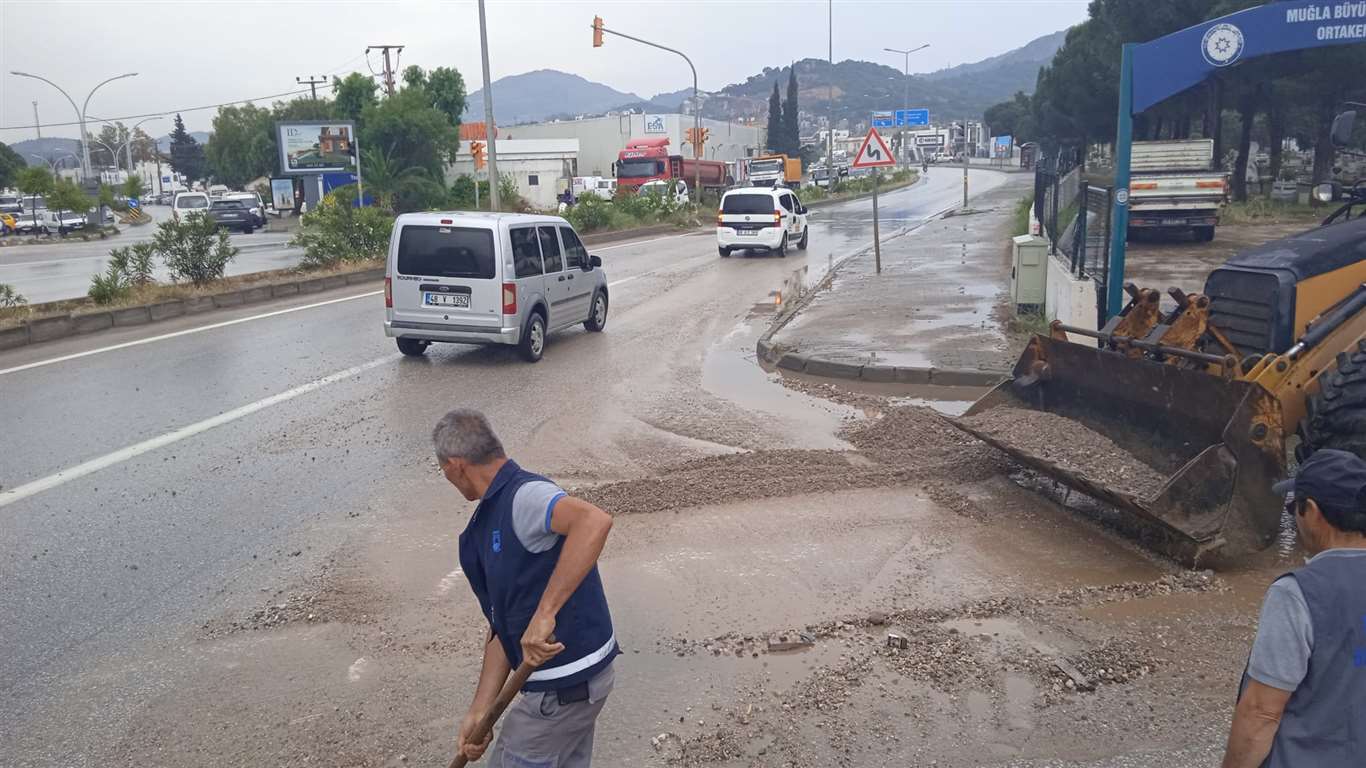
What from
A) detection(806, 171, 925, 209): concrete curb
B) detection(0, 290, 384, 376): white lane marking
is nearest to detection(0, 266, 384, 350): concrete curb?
detection(0, 290, 384, 376): white lane marking

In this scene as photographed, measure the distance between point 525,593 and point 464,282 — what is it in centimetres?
963

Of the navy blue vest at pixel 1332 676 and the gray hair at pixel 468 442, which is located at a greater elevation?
the gray hair at pixel 468 442

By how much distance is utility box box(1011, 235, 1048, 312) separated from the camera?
13781 millimetres

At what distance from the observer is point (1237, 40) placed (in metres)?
8.90

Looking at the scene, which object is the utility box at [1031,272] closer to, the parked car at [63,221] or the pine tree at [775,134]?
the parked car at [63,221]

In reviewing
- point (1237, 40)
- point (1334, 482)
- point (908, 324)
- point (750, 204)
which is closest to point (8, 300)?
point (908, 324)

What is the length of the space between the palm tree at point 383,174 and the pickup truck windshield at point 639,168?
10556 mm

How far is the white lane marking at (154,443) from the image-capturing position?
300 inches

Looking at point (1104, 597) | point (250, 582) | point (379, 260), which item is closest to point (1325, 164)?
point (379, 260)

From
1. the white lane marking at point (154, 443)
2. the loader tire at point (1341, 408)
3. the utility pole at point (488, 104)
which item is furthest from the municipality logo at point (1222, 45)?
the utility pole at point (488, 104)

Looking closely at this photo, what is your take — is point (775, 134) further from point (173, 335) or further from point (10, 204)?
point (173, 335)

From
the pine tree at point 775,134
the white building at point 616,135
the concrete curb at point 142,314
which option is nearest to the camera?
the concrete curb at point 142,314

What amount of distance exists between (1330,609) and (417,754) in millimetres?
3210

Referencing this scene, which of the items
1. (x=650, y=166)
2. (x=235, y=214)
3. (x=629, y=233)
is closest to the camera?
(x=629, y=233)
